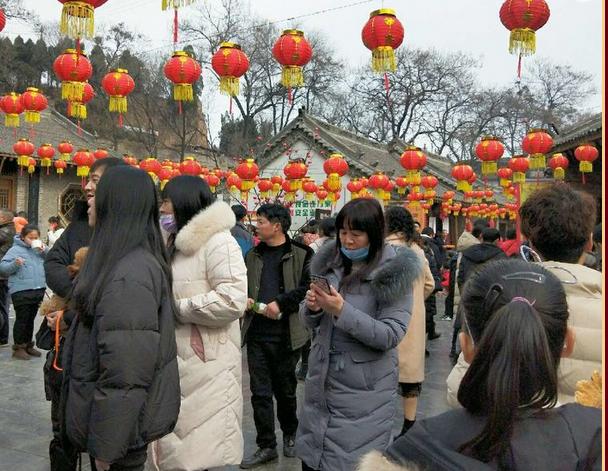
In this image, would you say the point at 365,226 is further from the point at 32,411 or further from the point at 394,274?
the point at 32,411

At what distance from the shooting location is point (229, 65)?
657 centimetres

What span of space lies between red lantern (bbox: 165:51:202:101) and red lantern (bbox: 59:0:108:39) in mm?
1809

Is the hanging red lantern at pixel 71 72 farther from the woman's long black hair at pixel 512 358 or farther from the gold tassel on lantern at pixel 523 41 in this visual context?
the woman's long black hair at pixel 512 358

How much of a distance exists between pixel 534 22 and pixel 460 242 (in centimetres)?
283

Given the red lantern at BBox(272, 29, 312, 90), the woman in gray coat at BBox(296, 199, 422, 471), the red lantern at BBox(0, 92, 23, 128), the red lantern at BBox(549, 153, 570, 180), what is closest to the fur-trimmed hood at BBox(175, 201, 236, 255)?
the woman in gray coat at BBox(296, 199, 422, 471)

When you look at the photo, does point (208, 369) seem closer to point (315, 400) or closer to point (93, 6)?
point (315, 400)

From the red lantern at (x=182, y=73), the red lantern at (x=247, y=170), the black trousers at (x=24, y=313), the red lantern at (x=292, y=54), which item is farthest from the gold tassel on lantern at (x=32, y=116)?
the red lantern at (x=292, y=54)

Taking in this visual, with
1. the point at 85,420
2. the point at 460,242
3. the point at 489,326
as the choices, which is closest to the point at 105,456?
the point at 85,420

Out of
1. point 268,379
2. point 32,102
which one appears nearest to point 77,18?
point 268,379

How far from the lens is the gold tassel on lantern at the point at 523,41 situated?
5.46 m

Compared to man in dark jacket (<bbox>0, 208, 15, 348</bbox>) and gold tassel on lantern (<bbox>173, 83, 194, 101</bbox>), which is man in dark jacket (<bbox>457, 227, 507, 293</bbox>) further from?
man in dark jacket (<bbox>0, 208, 15, 348</bbox>)

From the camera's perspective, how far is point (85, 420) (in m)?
1.89

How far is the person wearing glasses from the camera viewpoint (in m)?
1.00

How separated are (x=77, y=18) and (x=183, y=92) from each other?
1988 millimetres
